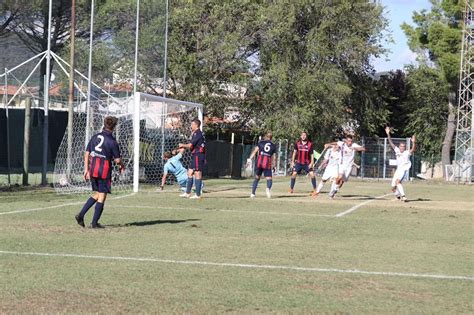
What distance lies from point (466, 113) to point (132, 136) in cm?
3135

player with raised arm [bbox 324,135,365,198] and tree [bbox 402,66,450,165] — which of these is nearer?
player with raised arm [bbox 324,135,365,198]

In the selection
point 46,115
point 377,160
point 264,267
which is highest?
point 46,115

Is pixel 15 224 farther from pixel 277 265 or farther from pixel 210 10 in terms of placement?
pixel 210 10

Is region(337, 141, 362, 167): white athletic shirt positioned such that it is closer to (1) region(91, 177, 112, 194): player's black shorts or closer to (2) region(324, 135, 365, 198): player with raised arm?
(2) region(324, 135, 365, 198): player with raised arm

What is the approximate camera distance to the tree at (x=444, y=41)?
55469 mm

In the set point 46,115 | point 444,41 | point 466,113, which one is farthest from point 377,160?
point 46,115

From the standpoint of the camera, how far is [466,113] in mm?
52625

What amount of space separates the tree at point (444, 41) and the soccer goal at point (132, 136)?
1122 inches

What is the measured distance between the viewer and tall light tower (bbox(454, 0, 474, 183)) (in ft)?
165

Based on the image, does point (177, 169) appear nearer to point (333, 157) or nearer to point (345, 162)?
point (333, 157)

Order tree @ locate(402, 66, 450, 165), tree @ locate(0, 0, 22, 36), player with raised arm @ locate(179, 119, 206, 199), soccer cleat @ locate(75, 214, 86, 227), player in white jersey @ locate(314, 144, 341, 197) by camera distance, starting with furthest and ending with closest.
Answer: tree @ locate(402, 66, 450, 165) → tree @ locate(0, 0, 22, 36) → player in white jersey @ locate(314, 144, 341, 197) → player with raised arm @ locate(179, 119, 206, 199) → soccer cleat @ locate(75, 214, 86, 227)

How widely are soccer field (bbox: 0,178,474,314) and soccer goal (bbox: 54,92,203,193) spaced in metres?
6.07

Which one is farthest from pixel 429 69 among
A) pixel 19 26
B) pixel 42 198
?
pixel 42 198

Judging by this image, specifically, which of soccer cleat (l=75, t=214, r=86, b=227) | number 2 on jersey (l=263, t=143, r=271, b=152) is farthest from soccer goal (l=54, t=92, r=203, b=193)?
soccer cleat (l=75, t=214, r=86, b=227)
